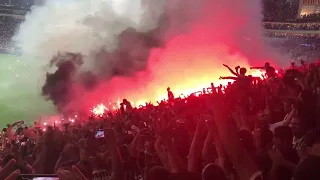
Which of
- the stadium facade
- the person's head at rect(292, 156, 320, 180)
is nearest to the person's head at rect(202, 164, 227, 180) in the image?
the person's head at rect(292, 156, 320, 180)

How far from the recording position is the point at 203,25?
18828mm

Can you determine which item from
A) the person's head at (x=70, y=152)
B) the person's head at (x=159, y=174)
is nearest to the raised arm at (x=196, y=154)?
the person's head at (x=159, y=174)

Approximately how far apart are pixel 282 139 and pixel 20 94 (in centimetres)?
1958

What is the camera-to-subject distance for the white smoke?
1994 centimetres

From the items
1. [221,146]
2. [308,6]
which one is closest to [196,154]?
[221,146]

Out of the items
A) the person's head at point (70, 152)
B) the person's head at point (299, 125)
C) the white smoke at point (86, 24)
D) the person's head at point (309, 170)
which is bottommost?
the person's head at point (309, 170)

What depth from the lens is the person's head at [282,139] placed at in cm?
339

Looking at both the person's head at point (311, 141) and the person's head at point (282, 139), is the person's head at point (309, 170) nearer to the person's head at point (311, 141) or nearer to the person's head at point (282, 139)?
the person's head at point (311, 141)

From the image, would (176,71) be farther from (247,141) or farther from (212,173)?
(212,173)

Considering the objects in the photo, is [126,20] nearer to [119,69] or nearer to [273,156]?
[119,69]

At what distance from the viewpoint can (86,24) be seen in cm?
2050

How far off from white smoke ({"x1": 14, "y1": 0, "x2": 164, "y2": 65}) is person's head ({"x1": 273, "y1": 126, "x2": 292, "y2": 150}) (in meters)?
16.7

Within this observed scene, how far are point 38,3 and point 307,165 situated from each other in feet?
74.1

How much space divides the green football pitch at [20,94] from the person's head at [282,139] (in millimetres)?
17078
